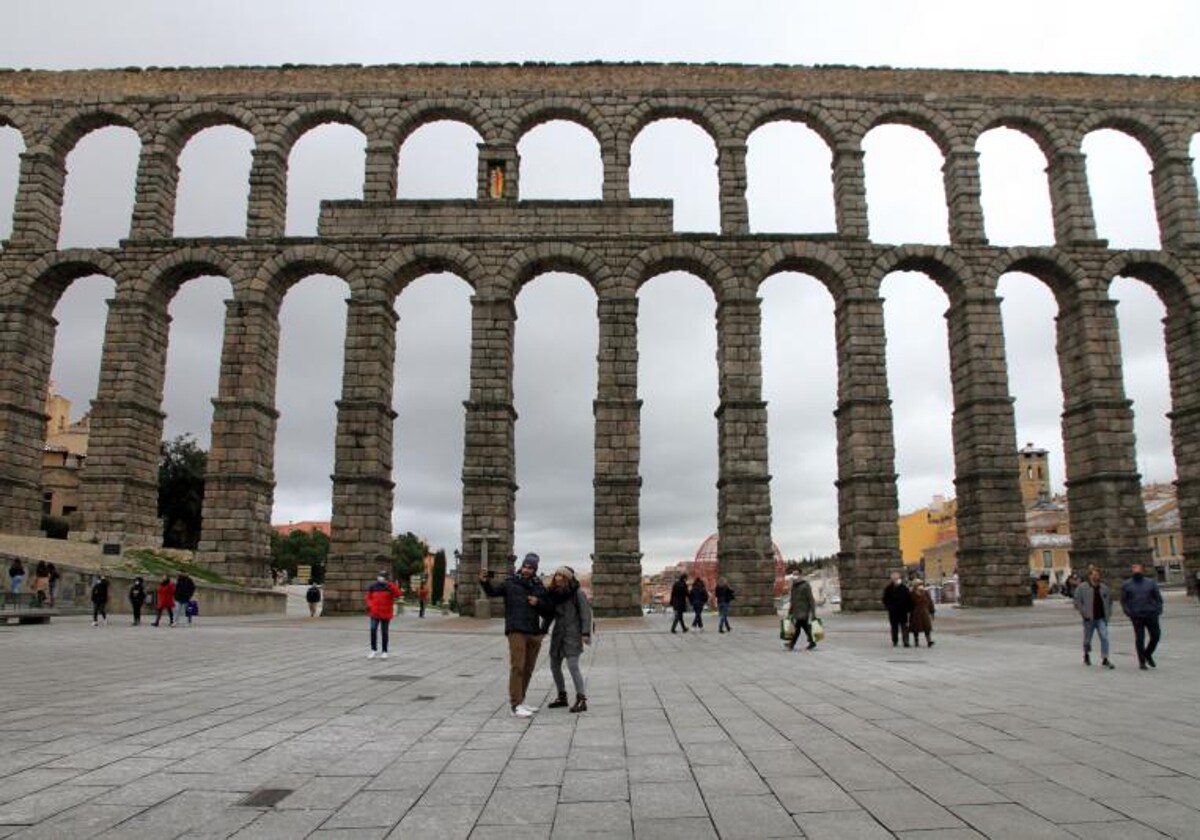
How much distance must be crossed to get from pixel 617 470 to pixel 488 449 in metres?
4.31

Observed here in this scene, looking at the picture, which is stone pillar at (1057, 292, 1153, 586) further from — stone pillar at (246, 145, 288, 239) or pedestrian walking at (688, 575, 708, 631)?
stone pillar at (246, 145, 288, 239)

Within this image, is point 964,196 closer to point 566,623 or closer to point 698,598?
point 698,598

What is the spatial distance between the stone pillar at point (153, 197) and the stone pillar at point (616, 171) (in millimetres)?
16061

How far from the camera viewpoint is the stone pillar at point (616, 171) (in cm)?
3041

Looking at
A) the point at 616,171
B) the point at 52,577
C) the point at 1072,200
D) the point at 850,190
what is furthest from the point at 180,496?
the point at 1072,200

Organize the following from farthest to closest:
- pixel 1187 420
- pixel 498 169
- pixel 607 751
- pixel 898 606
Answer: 1. pixel 498 169
2. pixel 1187 420
3. pixel 898 606
4. pixel 607 751

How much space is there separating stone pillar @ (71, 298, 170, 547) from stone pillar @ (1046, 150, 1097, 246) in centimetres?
3294

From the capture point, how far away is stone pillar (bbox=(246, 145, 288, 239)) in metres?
30.2

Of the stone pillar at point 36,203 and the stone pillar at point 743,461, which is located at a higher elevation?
the stone pillar at point 36,203

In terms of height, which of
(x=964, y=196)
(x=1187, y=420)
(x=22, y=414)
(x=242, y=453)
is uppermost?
(x=964, y=196)

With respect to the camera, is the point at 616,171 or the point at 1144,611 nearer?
the point at 1144,611

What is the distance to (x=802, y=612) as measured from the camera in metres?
16.2

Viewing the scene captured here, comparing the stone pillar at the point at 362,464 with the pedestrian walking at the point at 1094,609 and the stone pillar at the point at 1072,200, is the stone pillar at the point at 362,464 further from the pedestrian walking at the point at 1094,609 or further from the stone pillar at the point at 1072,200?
the stone pillar at the point at 1072,200

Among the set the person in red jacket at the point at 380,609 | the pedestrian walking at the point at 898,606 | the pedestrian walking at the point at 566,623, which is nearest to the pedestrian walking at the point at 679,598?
the pedestrian walking at the point at 898,606
